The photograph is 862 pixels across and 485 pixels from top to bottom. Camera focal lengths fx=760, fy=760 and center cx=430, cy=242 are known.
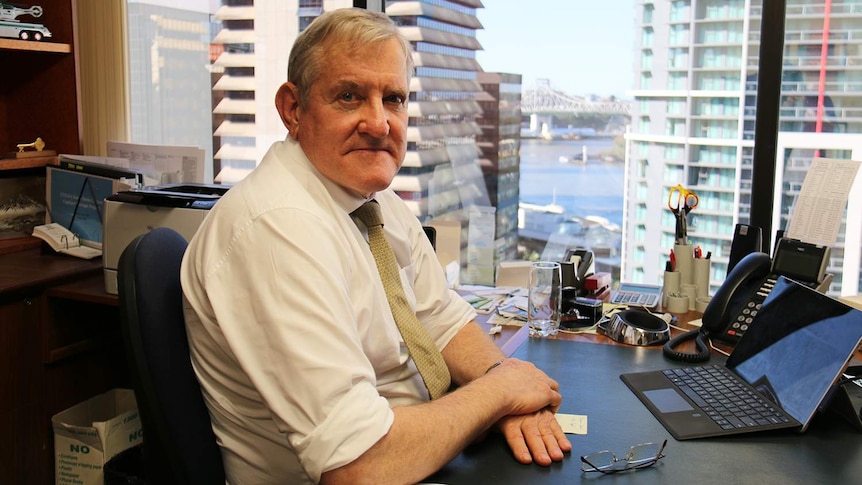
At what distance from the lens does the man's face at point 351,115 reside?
1380mm

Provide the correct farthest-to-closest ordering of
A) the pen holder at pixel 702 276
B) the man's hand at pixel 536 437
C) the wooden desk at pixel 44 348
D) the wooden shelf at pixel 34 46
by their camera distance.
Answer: the wooden shelf at pixel 34 46
the wooden desk at pixel 44 348
the pen holder at pixel 702 276
the man's hand at pixel 536 437

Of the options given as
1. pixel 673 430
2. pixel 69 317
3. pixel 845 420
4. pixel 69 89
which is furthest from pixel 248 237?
pixel 69 89

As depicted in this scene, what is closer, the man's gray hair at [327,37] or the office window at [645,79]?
the man's gray hair at [327,37]

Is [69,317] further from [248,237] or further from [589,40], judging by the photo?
[589,40]

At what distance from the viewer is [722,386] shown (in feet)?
4.95

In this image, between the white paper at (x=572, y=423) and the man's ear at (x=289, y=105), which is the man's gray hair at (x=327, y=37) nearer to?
the man's ear at (x=289, y=105)

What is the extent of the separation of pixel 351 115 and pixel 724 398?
88 cm

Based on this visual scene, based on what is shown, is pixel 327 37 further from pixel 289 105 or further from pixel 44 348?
pixel 44 348

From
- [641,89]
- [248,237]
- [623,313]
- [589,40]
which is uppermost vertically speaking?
[589,40]

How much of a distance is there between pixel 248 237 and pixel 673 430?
0.80 m

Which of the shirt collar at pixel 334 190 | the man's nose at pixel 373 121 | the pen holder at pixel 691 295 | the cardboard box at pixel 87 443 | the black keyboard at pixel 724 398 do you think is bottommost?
the cardboard box at pixel 87 443

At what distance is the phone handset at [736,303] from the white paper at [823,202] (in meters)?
0.13

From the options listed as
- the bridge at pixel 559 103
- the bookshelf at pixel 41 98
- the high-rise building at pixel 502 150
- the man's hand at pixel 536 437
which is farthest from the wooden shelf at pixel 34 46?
the man's hand at pixel 536 437

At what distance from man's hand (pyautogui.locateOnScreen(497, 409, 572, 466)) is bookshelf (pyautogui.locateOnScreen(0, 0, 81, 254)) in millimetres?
2341
